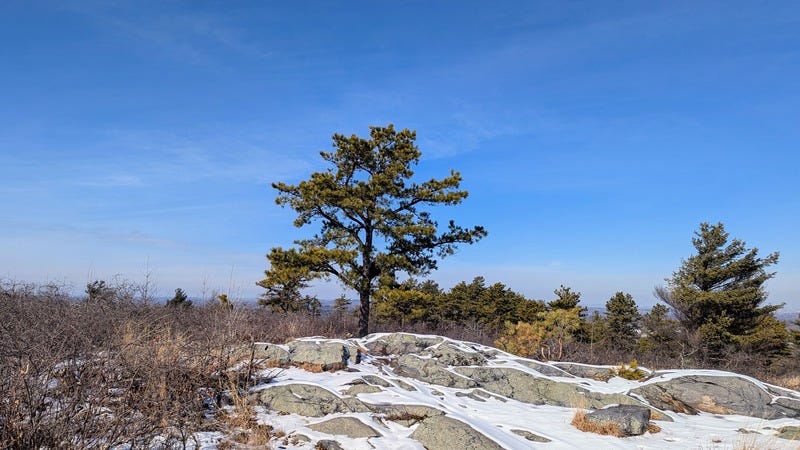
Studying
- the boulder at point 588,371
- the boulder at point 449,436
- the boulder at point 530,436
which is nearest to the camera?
the boulder at point 449,436

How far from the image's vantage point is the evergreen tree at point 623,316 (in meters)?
31.4

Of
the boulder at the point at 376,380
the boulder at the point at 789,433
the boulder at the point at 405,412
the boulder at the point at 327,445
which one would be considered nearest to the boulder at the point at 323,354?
the boulder at the point at 376,380

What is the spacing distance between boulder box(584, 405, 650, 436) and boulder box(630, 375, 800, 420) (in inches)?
66.9

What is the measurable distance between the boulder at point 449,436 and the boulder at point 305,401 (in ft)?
3.84

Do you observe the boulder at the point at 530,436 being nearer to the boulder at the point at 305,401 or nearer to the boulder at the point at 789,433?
the boulder at the point at 305,401

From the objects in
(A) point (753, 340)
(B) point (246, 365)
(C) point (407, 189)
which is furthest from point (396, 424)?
(A) point (753, 340)

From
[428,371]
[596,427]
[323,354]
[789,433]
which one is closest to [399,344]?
[428,371]

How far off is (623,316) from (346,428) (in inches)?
1207

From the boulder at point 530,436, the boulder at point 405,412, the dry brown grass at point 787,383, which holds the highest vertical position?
the boulder at point 405,412

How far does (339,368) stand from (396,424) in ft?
8.90

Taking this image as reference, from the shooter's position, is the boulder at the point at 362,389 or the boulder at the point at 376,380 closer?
the boulder at the point at 362,389

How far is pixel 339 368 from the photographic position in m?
8.67

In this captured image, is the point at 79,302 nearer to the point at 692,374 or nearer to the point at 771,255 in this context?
the point at 692,374

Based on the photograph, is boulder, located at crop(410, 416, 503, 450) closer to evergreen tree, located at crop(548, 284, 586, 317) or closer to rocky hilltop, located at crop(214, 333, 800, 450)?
rocky hilltop, located at crop(214, 333, 800, 450)
